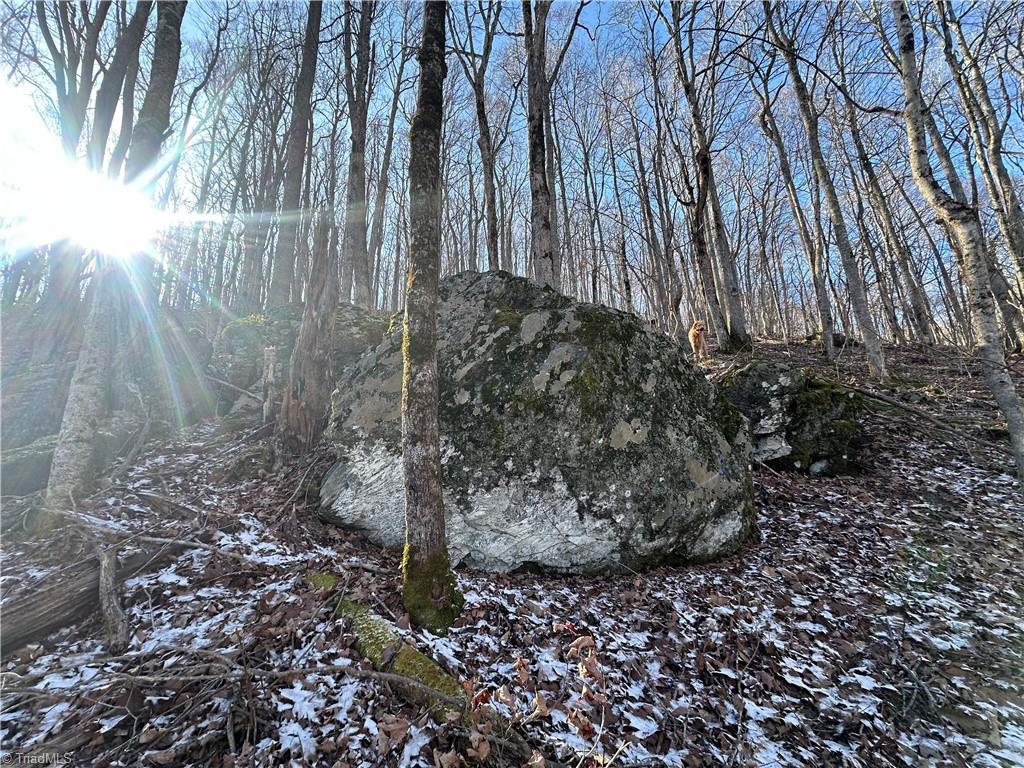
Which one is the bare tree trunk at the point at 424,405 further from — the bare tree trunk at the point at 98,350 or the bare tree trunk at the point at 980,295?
the bare tree trunk at the point at 980,295

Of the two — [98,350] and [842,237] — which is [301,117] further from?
[842,237]

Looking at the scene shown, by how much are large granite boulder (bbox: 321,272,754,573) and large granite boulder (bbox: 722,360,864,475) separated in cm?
211

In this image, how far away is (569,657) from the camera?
3.23 metres

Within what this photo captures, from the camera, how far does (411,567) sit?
3.52 metres

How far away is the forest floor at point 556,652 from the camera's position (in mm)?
2422

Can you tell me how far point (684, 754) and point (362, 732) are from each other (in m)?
2.03

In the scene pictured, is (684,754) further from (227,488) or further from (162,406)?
(162,406)

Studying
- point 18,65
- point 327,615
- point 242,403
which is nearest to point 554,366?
point 327,615

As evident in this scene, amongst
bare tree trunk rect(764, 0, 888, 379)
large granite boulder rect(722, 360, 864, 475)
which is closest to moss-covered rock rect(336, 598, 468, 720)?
large granite boulder rect(722, 360, 864, 475)

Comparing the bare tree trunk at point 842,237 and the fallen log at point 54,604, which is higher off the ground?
the bare tree trunk at point 842,237

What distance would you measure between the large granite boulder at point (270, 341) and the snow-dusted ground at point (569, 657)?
3.65 metres

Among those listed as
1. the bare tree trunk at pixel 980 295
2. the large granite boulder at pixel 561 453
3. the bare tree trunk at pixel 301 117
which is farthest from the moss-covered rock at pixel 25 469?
the bare tree trunk at pixel 980 295

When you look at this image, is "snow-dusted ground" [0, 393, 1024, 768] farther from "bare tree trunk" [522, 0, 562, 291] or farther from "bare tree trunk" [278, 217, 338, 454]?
"bare tree trunk" [522, 0, 562, 291]

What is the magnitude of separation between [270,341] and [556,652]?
8.89m
